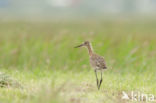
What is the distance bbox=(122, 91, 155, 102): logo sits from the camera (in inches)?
267

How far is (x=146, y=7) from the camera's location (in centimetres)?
15062

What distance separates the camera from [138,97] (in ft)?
22.6

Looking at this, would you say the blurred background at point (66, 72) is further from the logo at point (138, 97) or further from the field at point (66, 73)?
the logo at point (138, 97)

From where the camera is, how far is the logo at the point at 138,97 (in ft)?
22.3

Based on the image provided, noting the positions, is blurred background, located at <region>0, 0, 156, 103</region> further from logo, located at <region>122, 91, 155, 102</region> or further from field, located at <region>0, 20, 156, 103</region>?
logo, located at <region>122, 91, 155, 102</region>

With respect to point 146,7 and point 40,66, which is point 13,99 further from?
point 146,7

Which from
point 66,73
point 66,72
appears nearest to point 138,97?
point 66,73

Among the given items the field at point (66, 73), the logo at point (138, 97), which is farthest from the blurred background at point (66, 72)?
the logo at point (138, 97)

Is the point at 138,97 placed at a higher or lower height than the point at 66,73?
lower

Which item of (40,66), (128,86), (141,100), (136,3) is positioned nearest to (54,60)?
(40,66)

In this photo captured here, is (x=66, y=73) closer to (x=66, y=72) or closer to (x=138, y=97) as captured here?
(x=66, y=72)

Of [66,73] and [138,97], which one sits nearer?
[138,97]

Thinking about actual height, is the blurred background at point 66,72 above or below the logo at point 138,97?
above

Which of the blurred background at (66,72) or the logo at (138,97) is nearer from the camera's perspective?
the blurred background at (66,72)
